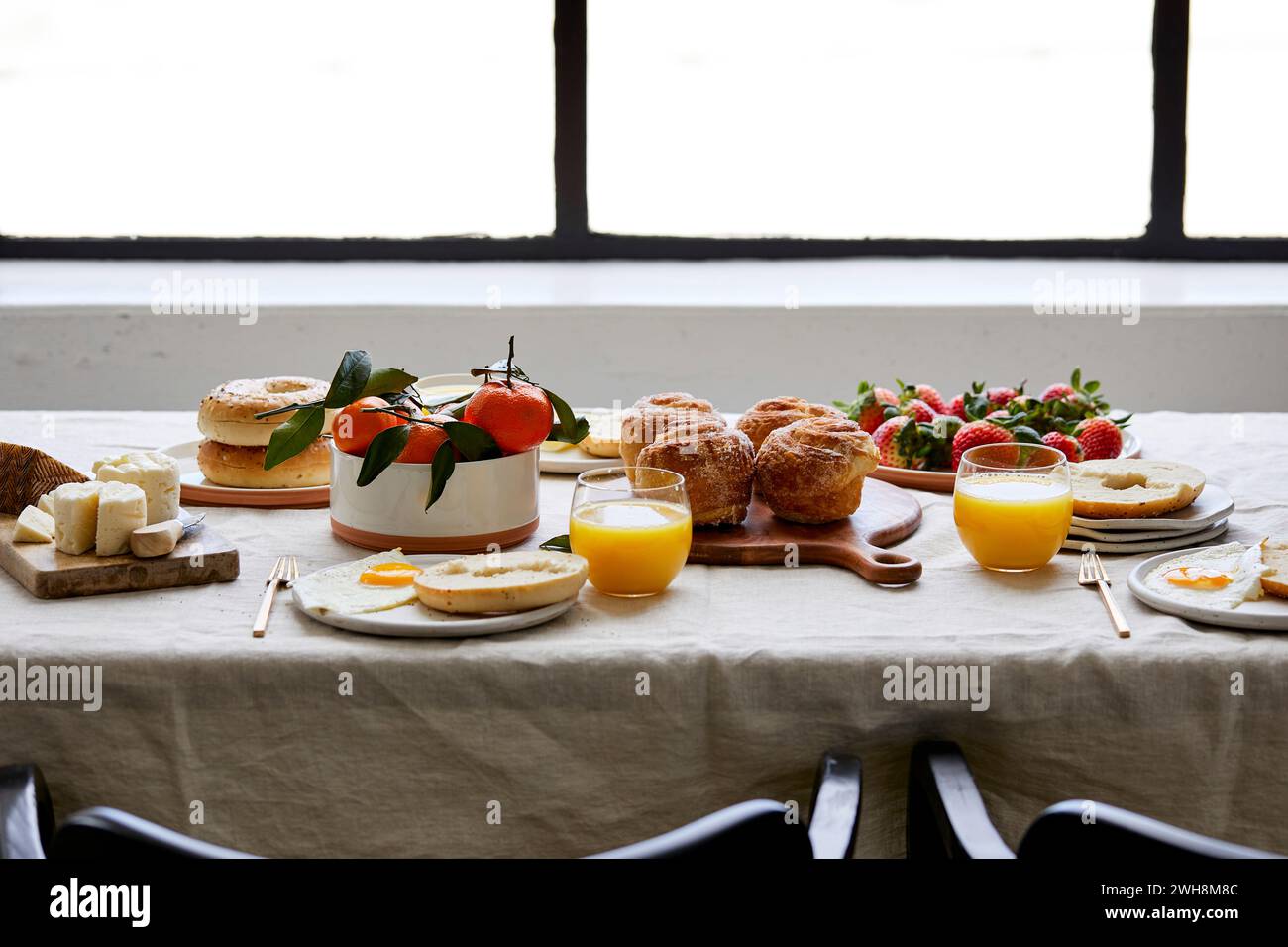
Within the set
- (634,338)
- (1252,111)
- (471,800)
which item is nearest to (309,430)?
(471,800)

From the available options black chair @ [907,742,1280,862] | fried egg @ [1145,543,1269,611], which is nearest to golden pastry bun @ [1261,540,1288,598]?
fried egg @ [1145,543,1269,611]

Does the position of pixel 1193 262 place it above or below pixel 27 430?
above

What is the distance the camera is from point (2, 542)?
128cm

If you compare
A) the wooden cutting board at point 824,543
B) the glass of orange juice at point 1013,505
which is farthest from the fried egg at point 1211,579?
the wooden cutting board at point 824,543

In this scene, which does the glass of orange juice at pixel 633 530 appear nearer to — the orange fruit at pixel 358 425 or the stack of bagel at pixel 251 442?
the orange fruit at pixel 358 425

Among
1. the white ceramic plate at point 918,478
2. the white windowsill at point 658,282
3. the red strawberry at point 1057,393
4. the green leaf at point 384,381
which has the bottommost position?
the white ceramic plate at point 918,478

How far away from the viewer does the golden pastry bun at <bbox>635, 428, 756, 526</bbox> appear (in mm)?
1331

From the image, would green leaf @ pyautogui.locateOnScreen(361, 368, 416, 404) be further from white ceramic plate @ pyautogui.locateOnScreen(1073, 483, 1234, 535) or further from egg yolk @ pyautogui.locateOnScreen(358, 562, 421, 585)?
white ceramic plate @ pyautogui.locateOnScreen(1073, 483, 1234, 535)

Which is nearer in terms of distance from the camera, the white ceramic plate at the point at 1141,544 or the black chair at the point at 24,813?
the black chair at the point at 24,813

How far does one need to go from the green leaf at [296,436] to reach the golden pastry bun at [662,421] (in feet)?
1.12

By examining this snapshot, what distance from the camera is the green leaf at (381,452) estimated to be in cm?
128

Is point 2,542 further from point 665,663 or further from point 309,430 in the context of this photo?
point 665,663

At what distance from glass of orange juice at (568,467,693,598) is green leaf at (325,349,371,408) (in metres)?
0.25
